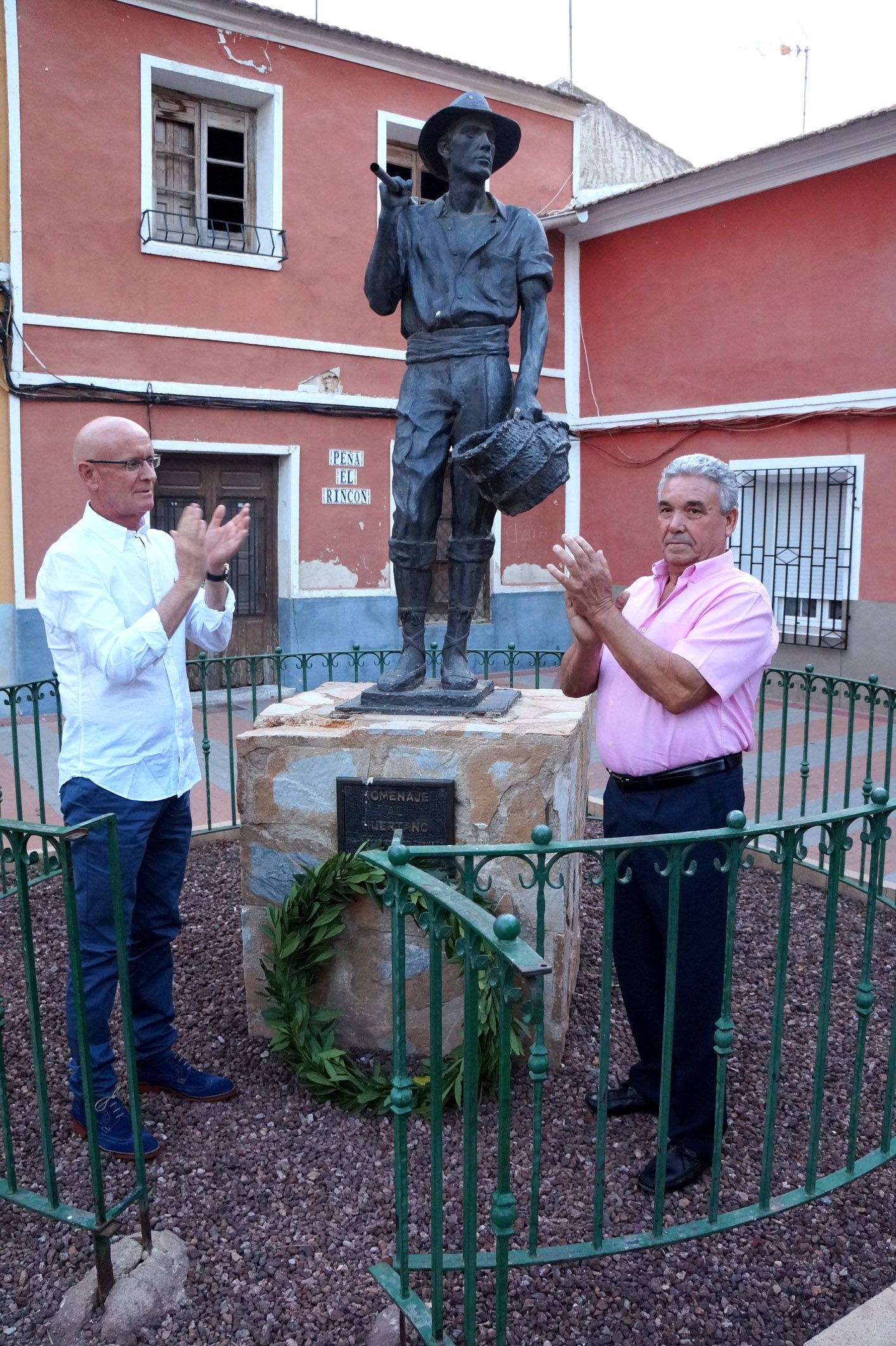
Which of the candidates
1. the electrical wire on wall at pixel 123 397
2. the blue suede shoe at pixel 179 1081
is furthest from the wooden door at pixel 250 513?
the blue suede shoe at pixel 179 1081

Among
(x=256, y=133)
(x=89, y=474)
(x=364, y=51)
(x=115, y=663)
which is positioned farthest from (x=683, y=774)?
(x=364, y=51)

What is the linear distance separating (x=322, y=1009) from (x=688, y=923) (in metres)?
1.30

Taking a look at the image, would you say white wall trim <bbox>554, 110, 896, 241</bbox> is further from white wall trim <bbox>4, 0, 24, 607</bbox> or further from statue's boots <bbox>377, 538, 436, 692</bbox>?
statue's boots <bbox>377, 538, 436, 692</bbox>

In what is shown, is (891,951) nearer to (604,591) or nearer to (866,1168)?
(866,1168)

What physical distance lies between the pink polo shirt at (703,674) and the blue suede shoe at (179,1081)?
4.92 feet

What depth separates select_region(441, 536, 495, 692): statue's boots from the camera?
3773 millimetres

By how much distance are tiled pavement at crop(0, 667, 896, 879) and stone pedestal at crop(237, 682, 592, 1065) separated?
1.32 m

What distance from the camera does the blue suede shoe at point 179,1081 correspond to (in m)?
3.03

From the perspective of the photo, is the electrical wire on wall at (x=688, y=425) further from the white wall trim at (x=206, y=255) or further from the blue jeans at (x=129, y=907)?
the blue jeans at (x=129, y=907)

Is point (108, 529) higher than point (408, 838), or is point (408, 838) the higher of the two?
point (108, 529)

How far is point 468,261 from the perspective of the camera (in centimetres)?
356

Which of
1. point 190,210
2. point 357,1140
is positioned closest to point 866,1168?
point 357,1140

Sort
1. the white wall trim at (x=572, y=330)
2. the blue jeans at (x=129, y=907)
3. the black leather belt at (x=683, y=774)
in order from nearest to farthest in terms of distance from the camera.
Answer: the black leather belt at (x=683, y=774), the blue jeans at (x=129, y=907), the white wall trim at (x=572, y=330)

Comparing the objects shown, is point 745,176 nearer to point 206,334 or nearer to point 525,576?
point 525,576
